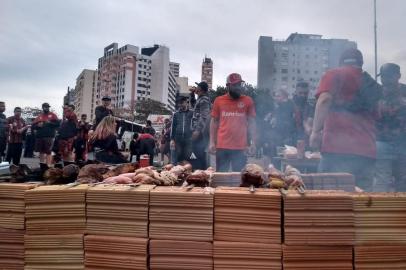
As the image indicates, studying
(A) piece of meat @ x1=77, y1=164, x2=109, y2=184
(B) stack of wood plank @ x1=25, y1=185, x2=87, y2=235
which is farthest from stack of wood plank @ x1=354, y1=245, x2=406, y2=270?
(A) piece of meat @ x1=77, y1=164, x2=109, y2=184

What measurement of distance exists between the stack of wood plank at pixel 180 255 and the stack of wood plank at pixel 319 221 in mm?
488

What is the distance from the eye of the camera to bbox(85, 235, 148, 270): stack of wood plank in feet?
6.61

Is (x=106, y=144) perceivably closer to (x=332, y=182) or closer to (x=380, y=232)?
(x=332, y=182)

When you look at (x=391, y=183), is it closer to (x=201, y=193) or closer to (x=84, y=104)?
(x=201, y=193)

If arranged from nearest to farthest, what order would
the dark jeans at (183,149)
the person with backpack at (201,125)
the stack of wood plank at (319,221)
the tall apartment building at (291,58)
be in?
the stack of wood plank at (319,221) → the person with backpack at (201,125) → the dark jeans at (183,149) → the tall apartment building at (291,58)

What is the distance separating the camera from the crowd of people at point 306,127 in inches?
133

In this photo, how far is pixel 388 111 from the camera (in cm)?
448

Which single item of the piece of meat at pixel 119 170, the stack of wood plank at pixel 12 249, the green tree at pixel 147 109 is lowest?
the stack of wood plank at pixel 12 249

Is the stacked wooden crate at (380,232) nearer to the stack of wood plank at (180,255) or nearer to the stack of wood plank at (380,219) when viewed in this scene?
the stack of wood plank at (380,219)

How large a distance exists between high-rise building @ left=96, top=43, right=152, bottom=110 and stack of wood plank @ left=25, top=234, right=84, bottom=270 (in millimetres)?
111270

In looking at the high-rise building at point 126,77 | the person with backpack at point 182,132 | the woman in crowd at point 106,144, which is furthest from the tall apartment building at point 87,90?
the person with backpack at point 182,132

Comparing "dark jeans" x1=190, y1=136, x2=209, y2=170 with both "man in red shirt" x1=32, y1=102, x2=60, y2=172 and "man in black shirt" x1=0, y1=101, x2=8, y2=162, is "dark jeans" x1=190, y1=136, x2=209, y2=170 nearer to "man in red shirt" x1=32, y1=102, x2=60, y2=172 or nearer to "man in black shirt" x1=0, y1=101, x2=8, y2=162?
"man in red shirt" x1=32, y1=102, x2=60, y2=172

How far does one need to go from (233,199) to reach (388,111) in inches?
137

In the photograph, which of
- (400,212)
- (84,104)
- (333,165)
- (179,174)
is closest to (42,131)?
(179,174)
